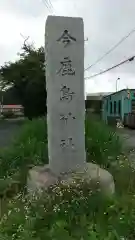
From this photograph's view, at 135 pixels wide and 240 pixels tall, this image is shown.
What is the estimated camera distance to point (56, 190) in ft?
13.5

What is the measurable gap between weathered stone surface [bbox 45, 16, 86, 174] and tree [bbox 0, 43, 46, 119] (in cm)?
2579

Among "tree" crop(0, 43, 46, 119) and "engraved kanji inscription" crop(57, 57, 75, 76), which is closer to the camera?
"engraved kanji inscription" crop(57, 57, 75, 76)

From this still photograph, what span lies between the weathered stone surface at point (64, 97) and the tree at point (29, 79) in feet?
84.6

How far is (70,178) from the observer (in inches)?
184

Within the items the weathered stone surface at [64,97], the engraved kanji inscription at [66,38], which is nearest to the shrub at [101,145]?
the weathered stone surface at [64,97]

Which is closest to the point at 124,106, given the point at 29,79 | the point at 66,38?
the point at 29,79

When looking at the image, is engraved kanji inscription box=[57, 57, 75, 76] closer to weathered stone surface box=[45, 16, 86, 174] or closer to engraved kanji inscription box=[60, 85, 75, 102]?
weathered stone surface box=[45, 16, 86, 174]

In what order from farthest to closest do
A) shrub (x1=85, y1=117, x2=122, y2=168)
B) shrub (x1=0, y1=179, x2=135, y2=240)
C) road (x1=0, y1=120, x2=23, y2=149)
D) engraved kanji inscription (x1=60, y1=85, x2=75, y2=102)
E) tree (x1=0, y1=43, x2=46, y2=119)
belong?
tree (x1=0, y1=43, x2=46, y2=119) < road (x1=0, y1=120, x2=23, y2=149) < shrub (x1=85, y1=117, x2=122, y2=168) < engraved kanji inscription (x1=60, y1=85, x2=75, y2=102) < shrub (x1=0, y1=179, x2=135, y2=240)

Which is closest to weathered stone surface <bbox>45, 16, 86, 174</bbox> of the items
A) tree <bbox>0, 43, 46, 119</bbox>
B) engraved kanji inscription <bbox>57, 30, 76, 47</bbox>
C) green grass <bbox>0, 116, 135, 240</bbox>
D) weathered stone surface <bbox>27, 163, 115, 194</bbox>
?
engraved kanji inscription <bbox>57, 30, 76, 47</bbox>

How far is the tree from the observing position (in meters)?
32.8

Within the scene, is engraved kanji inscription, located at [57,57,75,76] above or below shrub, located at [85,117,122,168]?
above

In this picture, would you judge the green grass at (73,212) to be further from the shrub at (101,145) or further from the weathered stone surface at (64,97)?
the shrub at (101,145)

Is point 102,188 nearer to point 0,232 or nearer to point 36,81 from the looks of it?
point 0,232

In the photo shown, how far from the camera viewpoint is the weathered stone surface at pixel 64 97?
5160mm
